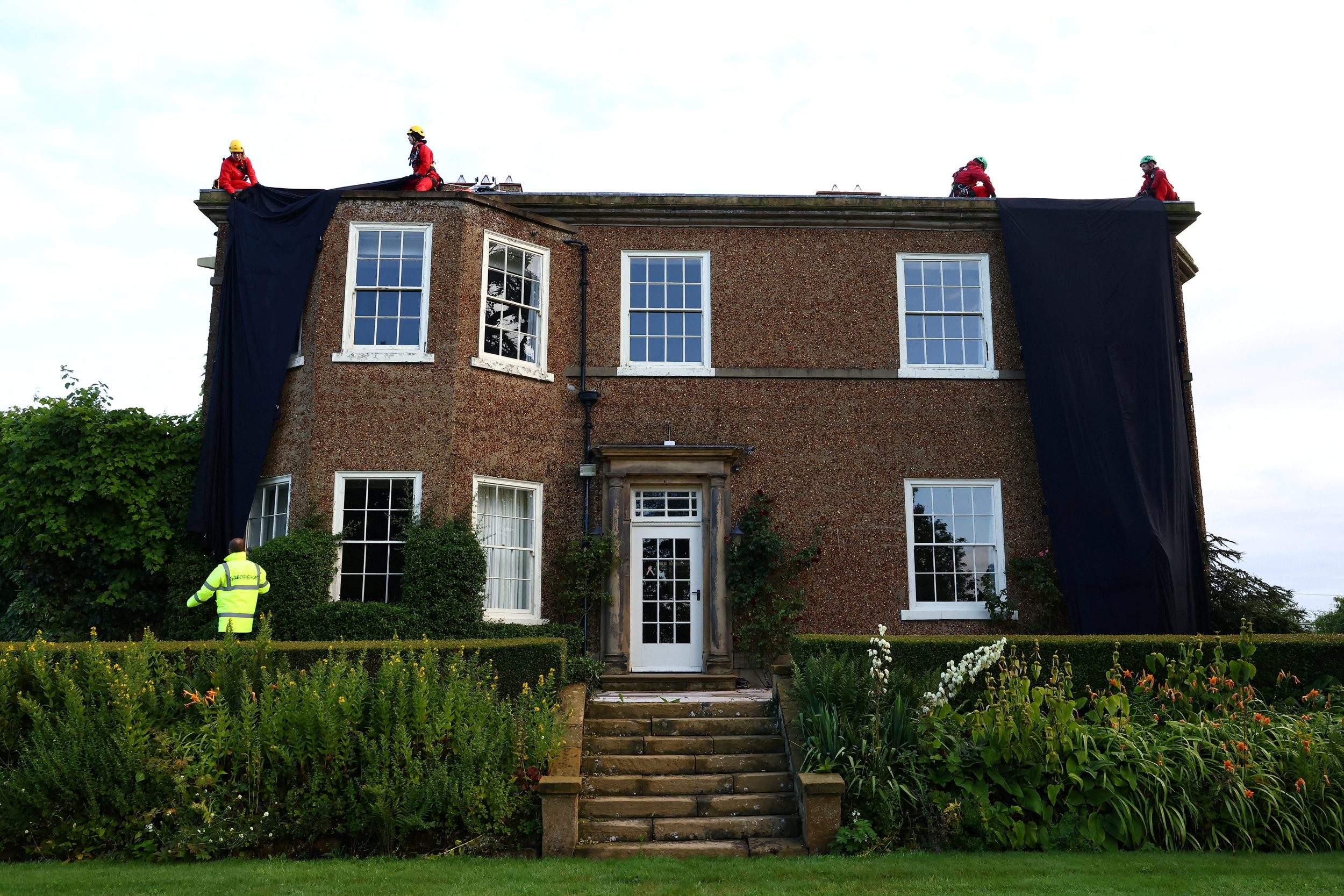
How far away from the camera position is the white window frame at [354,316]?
13.1 m

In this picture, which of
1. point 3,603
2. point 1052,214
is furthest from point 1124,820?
point 3,603

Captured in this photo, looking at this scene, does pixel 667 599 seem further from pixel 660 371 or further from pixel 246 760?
pixel 246 760

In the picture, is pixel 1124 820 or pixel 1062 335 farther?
pixel 1062 335

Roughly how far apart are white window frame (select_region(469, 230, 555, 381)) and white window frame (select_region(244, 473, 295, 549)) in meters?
2.84

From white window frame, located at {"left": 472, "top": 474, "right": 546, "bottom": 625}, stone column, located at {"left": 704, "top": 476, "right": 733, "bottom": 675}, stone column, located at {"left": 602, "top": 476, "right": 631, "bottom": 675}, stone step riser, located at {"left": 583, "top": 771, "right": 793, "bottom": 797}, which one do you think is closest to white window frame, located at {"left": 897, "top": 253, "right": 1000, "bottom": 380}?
stone column, located at {"left": 704, "top": 476, "right": 733, "bottom": 675}

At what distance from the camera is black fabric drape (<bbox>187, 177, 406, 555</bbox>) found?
42.7 ft

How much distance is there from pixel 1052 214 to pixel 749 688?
27.0 ft

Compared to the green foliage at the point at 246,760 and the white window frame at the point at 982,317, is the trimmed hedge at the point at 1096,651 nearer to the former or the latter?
the green foliage at the point at 246,760

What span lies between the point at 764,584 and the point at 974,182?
24.1 ft

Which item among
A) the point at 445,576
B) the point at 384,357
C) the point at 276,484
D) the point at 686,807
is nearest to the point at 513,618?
the point at 445,576

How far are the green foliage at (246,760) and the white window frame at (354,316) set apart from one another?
17.8 feet

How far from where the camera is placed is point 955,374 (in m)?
14.5

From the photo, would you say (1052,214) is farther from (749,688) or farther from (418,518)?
(418,518)

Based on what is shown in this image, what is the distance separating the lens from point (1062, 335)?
1437cm
